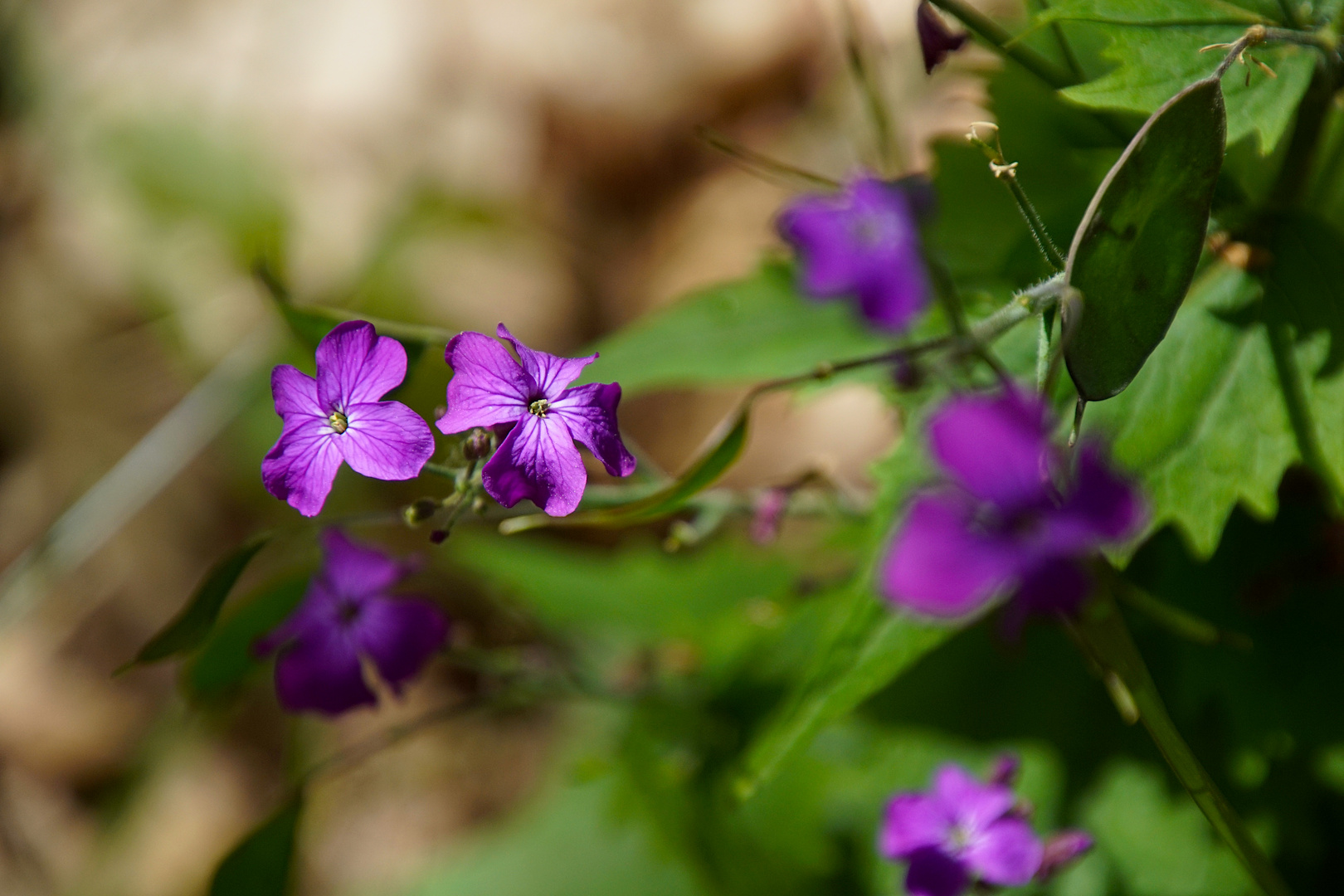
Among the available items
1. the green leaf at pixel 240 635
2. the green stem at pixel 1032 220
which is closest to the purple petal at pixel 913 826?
the green stem at pixel 1032 220

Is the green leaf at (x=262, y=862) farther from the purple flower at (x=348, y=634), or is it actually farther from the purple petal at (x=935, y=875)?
the purple petal at (x=935, y=875)

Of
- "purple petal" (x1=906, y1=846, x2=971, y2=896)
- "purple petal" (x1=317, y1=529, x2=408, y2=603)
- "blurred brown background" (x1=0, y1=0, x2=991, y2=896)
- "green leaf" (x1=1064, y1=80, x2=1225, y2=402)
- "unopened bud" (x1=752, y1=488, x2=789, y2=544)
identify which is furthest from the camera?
"blurred brown background" (x1=0, y1=0, x2=991, y2=896)

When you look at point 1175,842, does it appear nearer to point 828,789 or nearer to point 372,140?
point 828,789

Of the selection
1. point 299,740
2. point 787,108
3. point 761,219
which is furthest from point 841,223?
point 787,108

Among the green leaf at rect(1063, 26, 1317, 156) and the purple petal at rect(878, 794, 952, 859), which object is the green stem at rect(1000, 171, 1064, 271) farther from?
the purple petal at rect(878, 794, 952, 859)

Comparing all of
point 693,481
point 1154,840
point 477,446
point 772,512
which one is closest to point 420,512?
point 477,446

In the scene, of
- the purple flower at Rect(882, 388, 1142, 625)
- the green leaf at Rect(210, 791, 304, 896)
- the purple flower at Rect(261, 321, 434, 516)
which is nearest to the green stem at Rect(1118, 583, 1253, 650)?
the purple flower at Rect(882, 388, 1142, 625)
